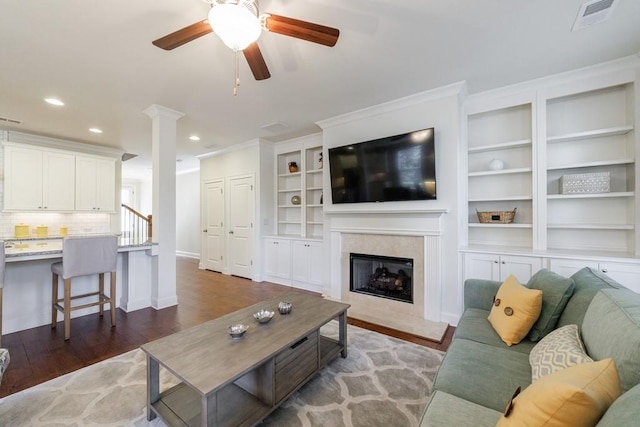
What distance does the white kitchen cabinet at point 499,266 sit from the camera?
2697mm

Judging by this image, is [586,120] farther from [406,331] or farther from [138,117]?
[138,117]

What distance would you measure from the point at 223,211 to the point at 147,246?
2.31m

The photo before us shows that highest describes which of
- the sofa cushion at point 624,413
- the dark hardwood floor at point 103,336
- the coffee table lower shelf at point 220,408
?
the sofa cushion at point 624,413

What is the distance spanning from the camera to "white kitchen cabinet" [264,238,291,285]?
190 inches

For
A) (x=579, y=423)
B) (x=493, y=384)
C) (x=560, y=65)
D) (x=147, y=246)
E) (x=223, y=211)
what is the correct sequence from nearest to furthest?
(x=579, y=423), (x=493, y=384), (x=560, y=65), (x=147, y=246), (x=223, y=211)

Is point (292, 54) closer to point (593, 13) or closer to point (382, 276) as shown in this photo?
point (593, 13)

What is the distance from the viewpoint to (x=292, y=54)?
7.91ft

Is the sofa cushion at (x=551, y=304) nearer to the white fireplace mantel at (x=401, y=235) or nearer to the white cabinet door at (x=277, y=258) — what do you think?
the white fireplace mantel at (x=401, y=235)

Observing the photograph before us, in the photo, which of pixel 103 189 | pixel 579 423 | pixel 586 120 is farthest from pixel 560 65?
pixel 103 189

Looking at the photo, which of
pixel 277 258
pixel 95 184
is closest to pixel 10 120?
pixel 95 184

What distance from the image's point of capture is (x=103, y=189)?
4.88 m

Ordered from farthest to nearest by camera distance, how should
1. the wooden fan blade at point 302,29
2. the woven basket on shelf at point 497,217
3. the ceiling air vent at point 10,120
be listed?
1. the ceiling air vent at point 10,120
2. the woven basket on shelf at point 497,217
3. the wooden fan blade at point 302,29

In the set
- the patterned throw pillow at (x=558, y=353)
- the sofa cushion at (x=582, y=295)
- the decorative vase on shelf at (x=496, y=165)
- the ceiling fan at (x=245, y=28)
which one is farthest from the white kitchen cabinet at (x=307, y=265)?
the patterned throw pillow at (x=558, y=353)

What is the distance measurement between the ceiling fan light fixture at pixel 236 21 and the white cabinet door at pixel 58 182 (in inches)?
186
